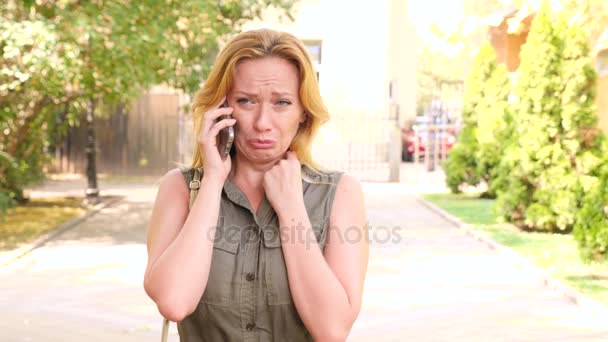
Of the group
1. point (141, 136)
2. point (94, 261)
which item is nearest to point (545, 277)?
point (94, 261)

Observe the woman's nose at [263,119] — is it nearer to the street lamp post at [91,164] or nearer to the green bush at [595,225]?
the green bush at [595,225]

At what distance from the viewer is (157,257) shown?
2.59 meters

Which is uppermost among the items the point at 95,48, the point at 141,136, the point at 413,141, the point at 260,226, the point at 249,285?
the point at 95,48

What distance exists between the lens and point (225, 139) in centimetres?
260

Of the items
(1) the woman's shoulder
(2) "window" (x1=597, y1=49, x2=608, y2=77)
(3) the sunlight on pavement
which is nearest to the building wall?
(2) "window" (x1=597, y1=49, x2=608, y2=77)

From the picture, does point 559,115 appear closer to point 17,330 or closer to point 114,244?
point 114,244

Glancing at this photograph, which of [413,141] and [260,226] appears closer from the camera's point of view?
[260,226]

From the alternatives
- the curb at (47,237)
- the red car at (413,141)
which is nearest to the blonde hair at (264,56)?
the curb at (47,237)

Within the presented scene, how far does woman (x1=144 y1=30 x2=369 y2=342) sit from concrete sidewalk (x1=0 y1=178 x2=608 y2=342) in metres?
4.63

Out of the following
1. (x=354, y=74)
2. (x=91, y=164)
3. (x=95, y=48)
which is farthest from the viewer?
(x=354, y=74)

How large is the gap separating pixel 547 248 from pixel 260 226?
10.8m

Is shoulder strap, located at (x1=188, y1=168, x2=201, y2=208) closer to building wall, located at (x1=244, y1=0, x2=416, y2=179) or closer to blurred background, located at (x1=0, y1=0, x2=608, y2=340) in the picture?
blurred background, located at (x1=0, y1=0, x2=608, y2=340)

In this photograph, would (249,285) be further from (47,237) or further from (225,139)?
(47,237)

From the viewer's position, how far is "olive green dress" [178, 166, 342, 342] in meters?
2.48
